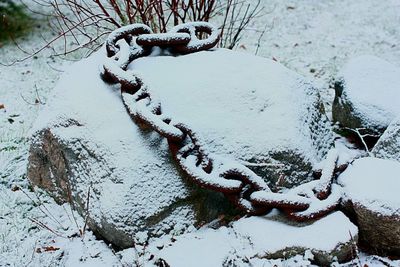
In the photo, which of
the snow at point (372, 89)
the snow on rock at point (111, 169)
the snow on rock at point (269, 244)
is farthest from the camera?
the snow at point (372, 89)

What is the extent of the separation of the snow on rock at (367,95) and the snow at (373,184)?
0.92 metres

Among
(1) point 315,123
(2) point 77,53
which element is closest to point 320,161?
(1) point 315,123

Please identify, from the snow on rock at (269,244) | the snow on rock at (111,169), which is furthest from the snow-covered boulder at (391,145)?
the snow on rock at (111,169)

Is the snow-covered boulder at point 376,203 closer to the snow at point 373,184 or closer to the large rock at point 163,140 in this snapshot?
the snow at point 373,184

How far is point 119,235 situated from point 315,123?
122 cm

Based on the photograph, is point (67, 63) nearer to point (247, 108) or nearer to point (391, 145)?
point (247, 108)

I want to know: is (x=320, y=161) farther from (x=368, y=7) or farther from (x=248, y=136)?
(x=368, y=7)

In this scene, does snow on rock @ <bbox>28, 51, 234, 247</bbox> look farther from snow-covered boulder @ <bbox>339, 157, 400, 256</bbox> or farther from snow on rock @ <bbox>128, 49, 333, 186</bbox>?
snow-covered boulder @ <bbox>339, 157, 400, 256</bbox>

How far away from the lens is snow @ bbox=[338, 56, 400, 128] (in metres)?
3.26

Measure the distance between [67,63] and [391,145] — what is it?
3316mm

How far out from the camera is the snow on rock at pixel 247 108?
2.42m

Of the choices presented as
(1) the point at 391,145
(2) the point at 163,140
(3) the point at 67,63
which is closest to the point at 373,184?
(1) the point at 391,145

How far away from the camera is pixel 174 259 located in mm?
2135

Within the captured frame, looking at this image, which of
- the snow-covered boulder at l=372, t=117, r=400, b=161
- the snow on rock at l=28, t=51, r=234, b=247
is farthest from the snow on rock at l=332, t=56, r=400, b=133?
the snow on rock at l=28, t=51, r=234, b=247
